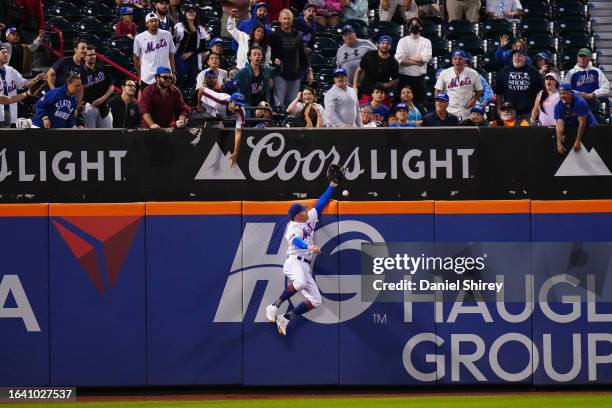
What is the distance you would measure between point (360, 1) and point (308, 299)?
7908 millimetres

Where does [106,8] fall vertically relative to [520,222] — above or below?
above

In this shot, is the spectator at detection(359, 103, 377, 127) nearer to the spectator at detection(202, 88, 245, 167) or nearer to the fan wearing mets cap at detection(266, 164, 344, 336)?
the fan wearing mets cap at detection(266, 164, 344, 336)

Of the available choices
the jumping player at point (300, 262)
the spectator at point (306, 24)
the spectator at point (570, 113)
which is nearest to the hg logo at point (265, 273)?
the jumping player at point (300, 262)

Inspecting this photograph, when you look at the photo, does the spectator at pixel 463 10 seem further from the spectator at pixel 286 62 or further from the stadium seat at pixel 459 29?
the spectator at pixel 286 62

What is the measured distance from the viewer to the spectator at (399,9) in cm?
2192

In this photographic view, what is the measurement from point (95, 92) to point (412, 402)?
645cm

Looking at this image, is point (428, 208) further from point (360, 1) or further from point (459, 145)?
point (360, 1)

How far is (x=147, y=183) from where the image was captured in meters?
16.3

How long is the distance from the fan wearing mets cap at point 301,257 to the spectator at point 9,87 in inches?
174

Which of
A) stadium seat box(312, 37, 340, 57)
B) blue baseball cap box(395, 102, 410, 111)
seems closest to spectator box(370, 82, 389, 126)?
blue baseball cap box(395, 102, 410, 111)

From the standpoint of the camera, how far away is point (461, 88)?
1861 cm

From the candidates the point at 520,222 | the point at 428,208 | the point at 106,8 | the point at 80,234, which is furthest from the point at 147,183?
the point at 106,8

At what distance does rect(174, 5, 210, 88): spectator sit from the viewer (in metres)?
19.6

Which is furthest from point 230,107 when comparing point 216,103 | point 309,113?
point 309,113
